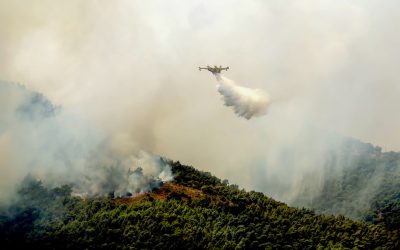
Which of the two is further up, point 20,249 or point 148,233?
point 148,233

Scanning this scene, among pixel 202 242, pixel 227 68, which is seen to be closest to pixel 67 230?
pixel 202 242

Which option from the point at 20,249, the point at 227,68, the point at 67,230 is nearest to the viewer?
the point at 227,68

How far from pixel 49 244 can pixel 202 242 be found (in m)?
47.9

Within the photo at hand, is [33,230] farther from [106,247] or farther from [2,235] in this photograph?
[106,247]

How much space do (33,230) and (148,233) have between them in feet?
121

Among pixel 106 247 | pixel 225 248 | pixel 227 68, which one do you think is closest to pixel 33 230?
pixel 106 247

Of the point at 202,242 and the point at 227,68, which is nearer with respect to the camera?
the point at 227,68

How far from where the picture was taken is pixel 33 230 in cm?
19875

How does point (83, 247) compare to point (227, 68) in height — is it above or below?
below

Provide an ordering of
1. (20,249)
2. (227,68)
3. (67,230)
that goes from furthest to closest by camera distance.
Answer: (67,230) → (20,249) → (227,68)

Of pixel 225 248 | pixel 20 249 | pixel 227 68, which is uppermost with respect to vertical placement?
pixel 227 68

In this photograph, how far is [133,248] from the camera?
623 ft

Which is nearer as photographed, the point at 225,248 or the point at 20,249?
the point at 20,249

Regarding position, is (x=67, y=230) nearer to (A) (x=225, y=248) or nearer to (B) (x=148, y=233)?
(B) (x=148, y=233)
